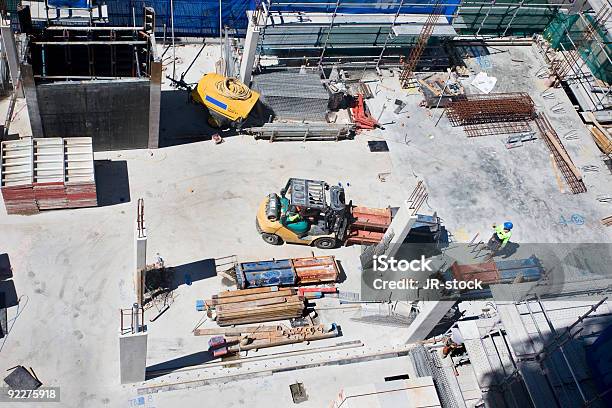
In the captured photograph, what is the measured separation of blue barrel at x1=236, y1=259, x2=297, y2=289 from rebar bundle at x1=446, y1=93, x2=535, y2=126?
40.9 feet

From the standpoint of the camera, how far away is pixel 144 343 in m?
19.4

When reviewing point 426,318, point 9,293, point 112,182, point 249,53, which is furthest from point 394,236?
point 9,293

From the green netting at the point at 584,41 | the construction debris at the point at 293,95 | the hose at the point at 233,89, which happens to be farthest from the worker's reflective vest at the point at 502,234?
the green netting at the point at 584,41

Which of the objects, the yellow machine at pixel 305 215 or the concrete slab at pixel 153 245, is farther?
the yellow machine at pixel 305 215

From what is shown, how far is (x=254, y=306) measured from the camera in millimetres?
23531

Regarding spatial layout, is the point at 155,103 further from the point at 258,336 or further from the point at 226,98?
the point at 258,336

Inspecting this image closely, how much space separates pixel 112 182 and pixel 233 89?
253 inches

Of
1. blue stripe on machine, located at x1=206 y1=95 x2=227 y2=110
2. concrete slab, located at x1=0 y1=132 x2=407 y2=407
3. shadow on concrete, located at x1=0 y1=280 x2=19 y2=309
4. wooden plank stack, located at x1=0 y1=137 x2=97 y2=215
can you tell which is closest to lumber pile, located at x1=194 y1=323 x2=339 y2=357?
concrete slab, located at x1=0 y1=132 x2=407 y2=407

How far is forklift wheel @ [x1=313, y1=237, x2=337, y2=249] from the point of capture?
25.6 metres

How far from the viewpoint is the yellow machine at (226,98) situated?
28000 millimetres

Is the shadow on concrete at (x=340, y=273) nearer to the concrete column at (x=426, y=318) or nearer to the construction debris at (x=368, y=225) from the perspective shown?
the construction debris at (x=368, y=225)

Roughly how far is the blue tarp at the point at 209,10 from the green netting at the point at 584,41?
6486mm

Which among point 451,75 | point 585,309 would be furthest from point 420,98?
point 585,309

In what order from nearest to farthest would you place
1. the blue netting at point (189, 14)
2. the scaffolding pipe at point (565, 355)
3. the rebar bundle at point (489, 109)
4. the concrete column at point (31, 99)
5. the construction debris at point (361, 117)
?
1. the scaffolding pipe at point (565, 355)
2. the concrete column at point (31, 99)
3. the construction debris at point (361, 117)
4. the blue netting at point (189, 14)
5. the rebar bundle at point (489, 109)
